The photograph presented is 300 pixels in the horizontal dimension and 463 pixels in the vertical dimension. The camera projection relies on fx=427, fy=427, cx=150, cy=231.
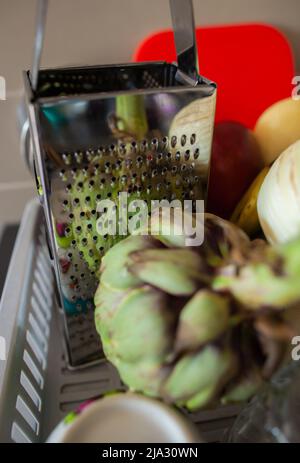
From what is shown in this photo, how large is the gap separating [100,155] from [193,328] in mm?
149

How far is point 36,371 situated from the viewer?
1.31 feet

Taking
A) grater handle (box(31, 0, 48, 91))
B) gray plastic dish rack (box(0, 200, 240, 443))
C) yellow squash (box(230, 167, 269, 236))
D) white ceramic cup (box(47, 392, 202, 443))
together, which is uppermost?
grater handle (box(31, 0, 48, 91))

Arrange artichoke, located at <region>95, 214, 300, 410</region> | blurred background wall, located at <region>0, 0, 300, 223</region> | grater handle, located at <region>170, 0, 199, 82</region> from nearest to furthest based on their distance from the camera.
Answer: artichoke, located at <region>95, 214, 300, 410</region> < grater handle, located at <region>170, 0, 199, 82</region> < blurred background wall, located at <region>0, 0, 300, 223</region>

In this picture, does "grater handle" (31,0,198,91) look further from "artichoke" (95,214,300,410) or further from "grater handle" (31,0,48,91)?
"artichoke" (95,214,300,410)

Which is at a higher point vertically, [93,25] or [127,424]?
[93,25]

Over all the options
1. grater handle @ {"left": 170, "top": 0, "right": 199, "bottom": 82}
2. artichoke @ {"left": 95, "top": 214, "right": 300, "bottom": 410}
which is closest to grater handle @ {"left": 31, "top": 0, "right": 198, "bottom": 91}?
grater handle @ {"left": 170, "top": 0, "right": 199, "bottom": 82}

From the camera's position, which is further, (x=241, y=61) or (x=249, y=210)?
(x=241, y=61)

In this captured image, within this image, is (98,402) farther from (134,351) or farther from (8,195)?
(8,195)

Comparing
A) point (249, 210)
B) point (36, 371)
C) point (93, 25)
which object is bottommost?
point (36, 371)

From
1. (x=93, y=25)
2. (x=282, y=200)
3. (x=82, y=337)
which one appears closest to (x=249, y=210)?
(x=282, y=200)

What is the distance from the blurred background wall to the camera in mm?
503

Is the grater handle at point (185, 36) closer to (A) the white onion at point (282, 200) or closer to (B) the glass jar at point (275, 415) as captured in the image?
(A) the white onion at point (282, 200)

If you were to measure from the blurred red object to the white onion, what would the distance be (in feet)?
0.87

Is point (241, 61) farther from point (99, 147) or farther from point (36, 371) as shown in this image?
point (36, 371)
